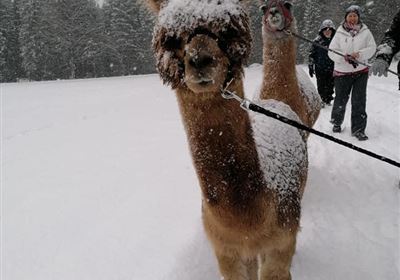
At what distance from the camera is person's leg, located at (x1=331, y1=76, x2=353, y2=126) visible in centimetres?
612

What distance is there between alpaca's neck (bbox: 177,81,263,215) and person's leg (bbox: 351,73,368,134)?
170 inches

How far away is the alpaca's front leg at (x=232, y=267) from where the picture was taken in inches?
94.6

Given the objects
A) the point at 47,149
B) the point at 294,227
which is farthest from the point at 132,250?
the point at 47,149

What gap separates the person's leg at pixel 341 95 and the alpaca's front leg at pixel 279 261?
4.21m

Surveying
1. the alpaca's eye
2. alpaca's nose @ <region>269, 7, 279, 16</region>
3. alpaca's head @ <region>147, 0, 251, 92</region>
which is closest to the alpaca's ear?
alpaca's head @ <region>147, 0, 251, 92</region>

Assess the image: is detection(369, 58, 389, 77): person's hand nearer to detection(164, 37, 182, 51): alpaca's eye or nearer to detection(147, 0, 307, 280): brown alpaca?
detection(147, 0, 307, 280): brown alpaca

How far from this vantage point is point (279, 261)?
243cm

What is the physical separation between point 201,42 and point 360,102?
4.82 meters

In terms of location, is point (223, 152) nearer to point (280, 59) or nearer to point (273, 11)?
point (280, 59)

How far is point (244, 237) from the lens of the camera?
7.16 ft

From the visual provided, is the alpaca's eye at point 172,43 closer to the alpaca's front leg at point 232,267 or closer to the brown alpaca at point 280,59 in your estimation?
the alpaca's front leg at point 232,267

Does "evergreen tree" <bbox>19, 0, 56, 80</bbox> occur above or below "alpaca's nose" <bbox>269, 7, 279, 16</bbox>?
below

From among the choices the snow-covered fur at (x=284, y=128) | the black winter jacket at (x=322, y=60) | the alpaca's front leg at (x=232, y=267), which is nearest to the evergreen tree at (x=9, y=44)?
the black winter jacket at (x=322, y=60)

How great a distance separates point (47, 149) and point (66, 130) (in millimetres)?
2107
